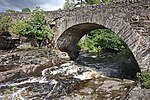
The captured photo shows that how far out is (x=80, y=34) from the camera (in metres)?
20.3

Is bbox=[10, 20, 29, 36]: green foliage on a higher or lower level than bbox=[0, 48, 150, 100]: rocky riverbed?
higher

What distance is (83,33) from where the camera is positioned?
66.8 ft

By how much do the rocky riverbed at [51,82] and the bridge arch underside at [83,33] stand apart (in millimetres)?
1920

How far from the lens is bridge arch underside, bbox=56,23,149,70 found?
11.6 metres

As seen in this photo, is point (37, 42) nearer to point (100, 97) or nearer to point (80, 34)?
point (80, 34)

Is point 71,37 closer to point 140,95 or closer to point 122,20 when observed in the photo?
point 122,20

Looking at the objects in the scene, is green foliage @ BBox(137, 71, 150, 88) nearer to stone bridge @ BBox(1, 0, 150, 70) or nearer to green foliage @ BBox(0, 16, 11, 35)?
stone bridge @ BBox(1, 0, 150, 70)

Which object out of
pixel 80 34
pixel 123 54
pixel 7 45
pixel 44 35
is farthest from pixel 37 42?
pixel 123 54

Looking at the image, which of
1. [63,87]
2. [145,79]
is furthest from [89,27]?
[145,79]

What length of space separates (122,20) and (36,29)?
828 centimetres

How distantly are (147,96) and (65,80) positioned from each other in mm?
4976

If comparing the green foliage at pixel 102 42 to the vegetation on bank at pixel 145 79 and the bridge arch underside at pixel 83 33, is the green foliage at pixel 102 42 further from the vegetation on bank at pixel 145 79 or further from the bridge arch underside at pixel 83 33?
the vegetation on bank at pixel 145 79

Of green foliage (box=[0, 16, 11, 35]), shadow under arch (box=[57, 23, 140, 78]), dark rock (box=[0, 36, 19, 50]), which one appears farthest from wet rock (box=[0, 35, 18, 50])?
shadow under arch (box=[57, 23, 140, 78])

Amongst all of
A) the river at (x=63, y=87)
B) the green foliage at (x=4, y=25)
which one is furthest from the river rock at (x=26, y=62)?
the green foliage at (x=4, y=25)
